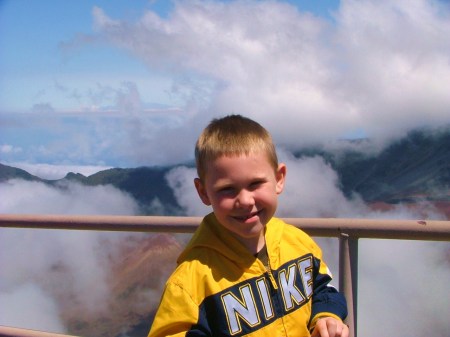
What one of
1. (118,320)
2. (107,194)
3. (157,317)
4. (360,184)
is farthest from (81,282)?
(360,184)

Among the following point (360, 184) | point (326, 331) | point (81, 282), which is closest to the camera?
point (326, 331)

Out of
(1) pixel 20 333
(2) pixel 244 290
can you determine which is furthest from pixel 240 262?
(1) pixel 20 333

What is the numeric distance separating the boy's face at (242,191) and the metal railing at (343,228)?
590 mm

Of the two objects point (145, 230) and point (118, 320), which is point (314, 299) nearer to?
point (145, 230)

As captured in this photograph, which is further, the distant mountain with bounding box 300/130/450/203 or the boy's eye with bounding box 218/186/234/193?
the distant mountain with bounding box 300/130/450/203

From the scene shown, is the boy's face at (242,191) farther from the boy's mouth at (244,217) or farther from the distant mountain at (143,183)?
the distant mountain at (143,183)

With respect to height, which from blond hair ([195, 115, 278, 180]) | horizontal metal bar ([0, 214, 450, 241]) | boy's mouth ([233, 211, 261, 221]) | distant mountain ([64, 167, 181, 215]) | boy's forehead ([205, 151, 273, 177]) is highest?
blond hair ([195, 115, 278, 180])

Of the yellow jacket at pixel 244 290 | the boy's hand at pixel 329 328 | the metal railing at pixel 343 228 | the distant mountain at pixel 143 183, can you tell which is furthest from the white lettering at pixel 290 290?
the distant mountain at pixel 143 183

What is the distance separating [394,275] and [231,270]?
50825 mm

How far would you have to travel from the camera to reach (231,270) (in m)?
1.88

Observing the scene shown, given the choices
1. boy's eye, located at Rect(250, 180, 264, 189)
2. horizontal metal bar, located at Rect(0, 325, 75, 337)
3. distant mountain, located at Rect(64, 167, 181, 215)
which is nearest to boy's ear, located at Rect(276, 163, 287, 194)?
boy's eye, located at Rect(250, 180, 264, 189)

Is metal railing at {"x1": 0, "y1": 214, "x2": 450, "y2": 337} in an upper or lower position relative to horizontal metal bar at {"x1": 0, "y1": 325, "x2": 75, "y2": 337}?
upper

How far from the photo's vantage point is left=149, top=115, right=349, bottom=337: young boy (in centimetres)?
181

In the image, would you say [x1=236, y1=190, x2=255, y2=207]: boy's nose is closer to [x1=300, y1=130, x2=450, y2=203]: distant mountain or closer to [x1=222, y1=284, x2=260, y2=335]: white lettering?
[x1=222, y1=284, x2=260, y2=335]: white lettering
